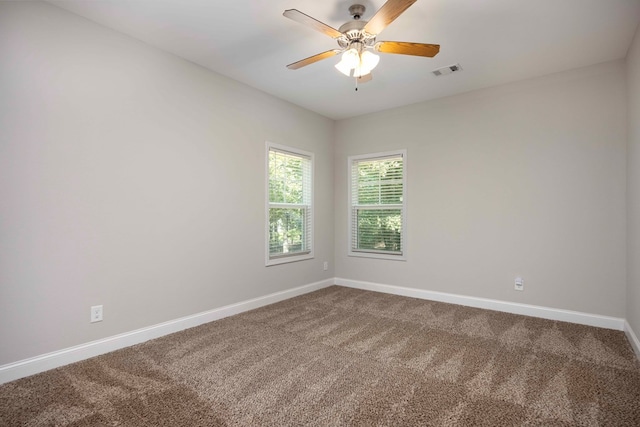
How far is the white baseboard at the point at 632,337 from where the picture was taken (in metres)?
2.54

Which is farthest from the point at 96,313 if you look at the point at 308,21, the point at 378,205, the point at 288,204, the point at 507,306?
the point at 507,306

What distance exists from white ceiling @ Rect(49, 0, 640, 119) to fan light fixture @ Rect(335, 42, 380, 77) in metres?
0.31

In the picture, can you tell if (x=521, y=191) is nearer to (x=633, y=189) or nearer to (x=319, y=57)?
A: (x=633, y=189)

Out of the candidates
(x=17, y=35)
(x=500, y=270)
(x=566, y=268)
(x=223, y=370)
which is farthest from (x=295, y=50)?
(x=566, y=268)

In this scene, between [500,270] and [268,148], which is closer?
[500,270]

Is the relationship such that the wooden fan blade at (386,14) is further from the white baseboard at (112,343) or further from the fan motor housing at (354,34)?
the white baseboard at (112,343)

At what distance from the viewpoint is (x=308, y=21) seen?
6.69 feet

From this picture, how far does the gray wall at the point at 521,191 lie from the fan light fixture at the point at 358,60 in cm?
156

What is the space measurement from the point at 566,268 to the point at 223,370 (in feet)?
11.4

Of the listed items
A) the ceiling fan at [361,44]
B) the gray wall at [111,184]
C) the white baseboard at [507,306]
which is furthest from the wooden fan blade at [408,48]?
the white baseboard at [507,306]

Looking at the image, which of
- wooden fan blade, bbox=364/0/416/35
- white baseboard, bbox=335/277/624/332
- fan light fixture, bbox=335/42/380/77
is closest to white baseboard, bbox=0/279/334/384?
white baseboard, bbox=335/277/624/332

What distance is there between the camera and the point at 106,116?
2613 millimetres

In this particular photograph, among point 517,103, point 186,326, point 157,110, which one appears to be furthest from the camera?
point 517,103

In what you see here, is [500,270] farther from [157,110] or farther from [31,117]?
[31,117]
